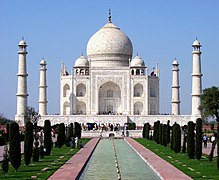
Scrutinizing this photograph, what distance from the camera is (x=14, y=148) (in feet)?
36.0

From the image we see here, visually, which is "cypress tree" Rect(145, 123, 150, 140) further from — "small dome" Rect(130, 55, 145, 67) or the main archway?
"small dome" Rect(130, 55, 145, 67)

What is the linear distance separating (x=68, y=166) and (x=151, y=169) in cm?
183

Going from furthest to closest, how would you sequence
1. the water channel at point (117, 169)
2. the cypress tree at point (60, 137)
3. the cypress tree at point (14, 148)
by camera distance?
the cypress tree at point (60, 137) → the cypress tree at point (14, 148) → the water channel at point (117, 169)

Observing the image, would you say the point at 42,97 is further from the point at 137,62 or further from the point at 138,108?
the point at 137,62

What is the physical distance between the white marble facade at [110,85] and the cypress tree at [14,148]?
A: 25182 mm

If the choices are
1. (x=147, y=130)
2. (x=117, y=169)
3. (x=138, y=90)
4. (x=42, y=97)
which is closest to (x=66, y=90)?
(x=42, y=97)

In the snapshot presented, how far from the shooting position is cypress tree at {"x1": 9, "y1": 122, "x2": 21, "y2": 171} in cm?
1083

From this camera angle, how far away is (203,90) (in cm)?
3259

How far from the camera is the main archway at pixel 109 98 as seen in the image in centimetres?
3738

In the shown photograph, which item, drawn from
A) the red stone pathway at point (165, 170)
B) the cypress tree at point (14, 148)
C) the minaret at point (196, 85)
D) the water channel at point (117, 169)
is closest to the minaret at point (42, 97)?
the minaret at point (196, 85)

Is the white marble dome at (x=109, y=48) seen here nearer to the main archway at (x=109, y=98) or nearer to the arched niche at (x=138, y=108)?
the main archway at (x=109, y=98)

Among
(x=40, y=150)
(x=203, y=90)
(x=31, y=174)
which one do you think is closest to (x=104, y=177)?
(x=31, y=174)

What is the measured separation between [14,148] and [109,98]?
88.9 feet

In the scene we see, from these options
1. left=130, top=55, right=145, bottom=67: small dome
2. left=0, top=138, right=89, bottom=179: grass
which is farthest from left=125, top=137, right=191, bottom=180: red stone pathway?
left=130, top=55, right=145, bottom=67: small dome
